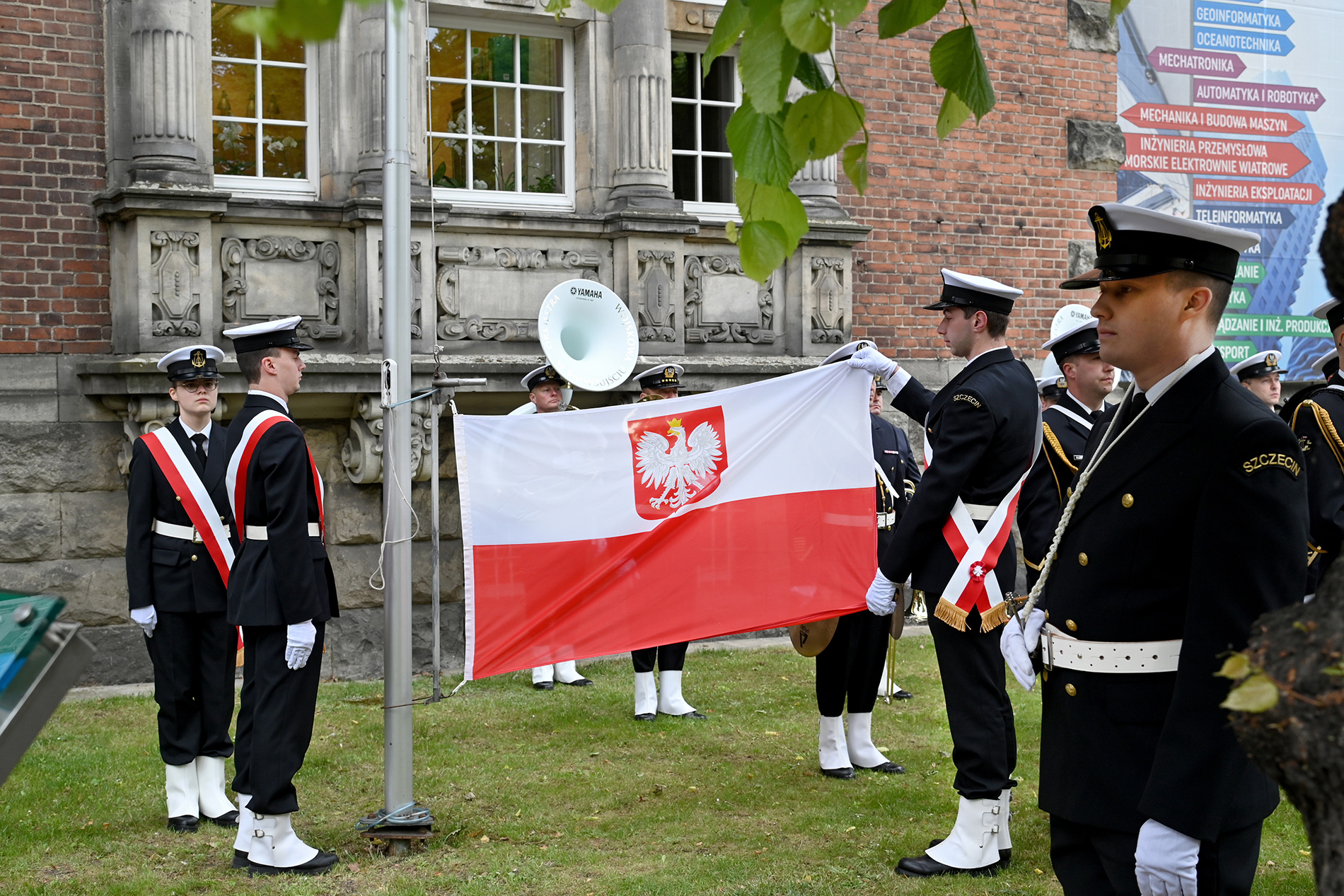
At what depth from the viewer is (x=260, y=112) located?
9703 mm

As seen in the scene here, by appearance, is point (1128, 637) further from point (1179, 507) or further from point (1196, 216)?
point (1196, 216)

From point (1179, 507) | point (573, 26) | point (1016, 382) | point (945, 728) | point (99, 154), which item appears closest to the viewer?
point (1179, 507)

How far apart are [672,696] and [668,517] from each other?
203cm

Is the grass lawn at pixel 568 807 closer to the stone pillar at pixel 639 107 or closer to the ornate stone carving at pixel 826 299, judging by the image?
the ornate stone carving at pixel 826 299

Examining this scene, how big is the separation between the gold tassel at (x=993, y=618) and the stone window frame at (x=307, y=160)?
6514mm

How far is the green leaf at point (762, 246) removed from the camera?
244 centimetres

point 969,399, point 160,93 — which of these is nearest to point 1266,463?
point 969,399

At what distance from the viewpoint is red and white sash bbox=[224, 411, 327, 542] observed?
535cm

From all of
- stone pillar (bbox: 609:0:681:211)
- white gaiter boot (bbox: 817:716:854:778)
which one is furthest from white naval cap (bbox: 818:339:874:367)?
stone pillar (bbox: 609:0:681:211)

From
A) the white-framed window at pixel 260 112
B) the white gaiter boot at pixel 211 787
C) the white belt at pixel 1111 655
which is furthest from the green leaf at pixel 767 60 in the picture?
the white-framed window at pixel 260 112

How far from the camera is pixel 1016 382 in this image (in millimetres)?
5324

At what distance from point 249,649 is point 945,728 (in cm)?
436

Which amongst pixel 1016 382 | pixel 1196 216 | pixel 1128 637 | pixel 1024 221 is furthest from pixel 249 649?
pixel 1196 216

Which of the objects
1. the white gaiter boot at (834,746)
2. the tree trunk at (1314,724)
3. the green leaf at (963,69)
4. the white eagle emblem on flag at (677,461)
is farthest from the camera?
the white gaiter boot at (834,746)
